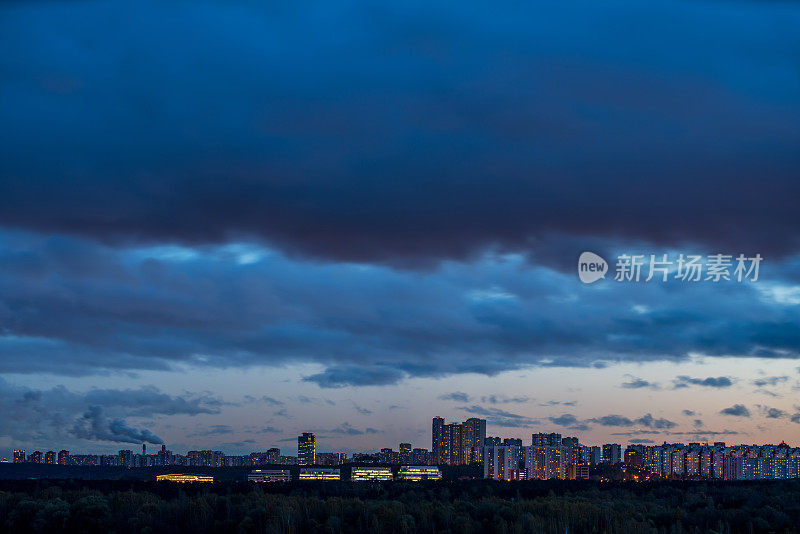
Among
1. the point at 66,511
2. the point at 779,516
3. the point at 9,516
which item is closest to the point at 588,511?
the point at 779,516

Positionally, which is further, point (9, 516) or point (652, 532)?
point (9, 516)

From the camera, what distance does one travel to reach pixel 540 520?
114 ft

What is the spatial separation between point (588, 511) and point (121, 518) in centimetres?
2380

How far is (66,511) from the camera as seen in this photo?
43562 millimetres

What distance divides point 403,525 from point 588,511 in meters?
10.7

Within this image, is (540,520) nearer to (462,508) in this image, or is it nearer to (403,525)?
(403,525)

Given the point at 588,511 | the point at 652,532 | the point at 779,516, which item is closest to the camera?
the point at 652,532

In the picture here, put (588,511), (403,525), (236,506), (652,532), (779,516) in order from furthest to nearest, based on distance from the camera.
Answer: (236,506) → (588,511) → (779,516) → (403,525) → (652,532)

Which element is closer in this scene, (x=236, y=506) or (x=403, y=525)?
(x=403, y=525)

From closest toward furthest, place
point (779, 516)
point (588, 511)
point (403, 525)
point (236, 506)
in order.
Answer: point (403, 525), point (779, 516), point (588, 511), point (236, 506)

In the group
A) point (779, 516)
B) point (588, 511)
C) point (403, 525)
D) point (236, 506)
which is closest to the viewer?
point (403, 525)

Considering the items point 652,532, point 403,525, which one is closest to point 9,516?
point 403,525

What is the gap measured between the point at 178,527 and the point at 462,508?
1440cm

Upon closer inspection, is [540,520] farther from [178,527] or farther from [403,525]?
Result: [178,527]
